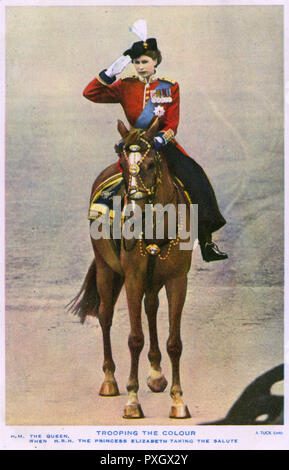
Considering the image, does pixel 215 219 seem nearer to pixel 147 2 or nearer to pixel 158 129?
pixel 158 129

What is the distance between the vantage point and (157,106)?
11023mm

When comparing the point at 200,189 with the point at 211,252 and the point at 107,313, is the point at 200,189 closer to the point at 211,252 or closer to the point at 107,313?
the point at 211,252

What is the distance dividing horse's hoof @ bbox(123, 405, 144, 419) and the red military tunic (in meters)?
3.02

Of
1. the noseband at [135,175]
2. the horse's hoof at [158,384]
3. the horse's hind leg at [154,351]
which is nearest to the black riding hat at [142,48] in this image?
the noseband at [135,175]

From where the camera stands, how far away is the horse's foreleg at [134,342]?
10.7 metres

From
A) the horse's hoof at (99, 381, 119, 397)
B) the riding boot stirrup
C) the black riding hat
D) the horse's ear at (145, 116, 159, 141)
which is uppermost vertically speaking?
the black riding hat

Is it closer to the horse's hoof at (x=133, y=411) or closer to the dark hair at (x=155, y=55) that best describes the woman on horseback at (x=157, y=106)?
the dark hair at (x=155, y=55)

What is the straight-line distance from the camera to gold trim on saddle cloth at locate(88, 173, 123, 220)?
36.5 ft

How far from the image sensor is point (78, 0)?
39.0 ft

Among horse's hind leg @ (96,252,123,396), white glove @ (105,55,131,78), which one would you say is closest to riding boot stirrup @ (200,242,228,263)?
horse's hind leg @ (96,252,123,396)

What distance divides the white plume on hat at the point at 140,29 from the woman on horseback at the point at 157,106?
0.07 m

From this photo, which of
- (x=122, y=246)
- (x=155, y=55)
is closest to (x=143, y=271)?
(x=122, y=246)

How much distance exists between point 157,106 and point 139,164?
110 centimetres

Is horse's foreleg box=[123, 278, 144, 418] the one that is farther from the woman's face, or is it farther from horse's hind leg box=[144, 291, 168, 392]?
the woman's face
